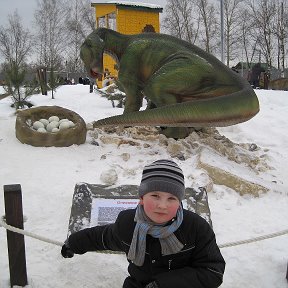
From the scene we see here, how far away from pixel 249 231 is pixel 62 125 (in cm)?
272

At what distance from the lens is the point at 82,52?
4301mm

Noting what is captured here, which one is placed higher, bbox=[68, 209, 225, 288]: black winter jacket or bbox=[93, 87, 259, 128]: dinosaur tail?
bbox=[93, 87, 259, 128]: dinosaur tail

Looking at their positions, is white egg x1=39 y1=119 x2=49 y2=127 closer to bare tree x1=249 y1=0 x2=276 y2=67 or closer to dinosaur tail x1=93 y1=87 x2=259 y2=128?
dinosaur tail x1=93 y1=87 x2=259 y2=128

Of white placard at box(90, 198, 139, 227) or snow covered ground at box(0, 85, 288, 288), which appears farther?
white placard at box(90, 198, 139, 227)

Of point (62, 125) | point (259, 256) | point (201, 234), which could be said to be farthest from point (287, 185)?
point (201, 234)

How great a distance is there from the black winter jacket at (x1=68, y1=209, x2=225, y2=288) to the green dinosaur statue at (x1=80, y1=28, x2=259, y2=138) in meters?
1.54

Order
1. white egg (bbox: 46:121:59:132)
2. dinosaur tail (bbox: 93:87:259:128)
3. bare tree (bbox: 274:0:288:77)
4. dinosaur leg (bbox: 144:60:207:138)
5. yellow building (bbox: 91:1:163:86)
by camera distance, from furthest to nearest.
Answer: bare tree (bbox: 274:0:288:77) → yellow building (bbox: 91:1:163:86) → white egg (bbox: 46:121:59:132) → dinosaur leg (bbox: 144:60:207:138) → dinosaur tail (bbox: 93:87:259:128)

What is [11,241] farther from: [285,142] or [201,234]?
[285,142]

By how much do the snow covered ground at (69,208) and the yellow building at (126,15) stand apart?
9.00 meters

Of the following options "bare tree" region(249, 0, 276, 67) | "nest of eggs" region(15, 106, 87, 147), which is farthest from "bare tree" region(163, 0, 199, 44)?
"nest of eggs" region(15, 106, 87, 147)

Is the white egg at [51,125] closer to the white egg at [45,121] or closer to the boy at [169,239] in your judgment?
the white egg at [45,121]

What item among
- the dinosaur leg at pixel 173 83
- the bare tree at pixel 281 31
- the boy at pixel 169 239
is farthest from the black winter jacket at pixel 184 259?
the bare tree at pixel 281 31

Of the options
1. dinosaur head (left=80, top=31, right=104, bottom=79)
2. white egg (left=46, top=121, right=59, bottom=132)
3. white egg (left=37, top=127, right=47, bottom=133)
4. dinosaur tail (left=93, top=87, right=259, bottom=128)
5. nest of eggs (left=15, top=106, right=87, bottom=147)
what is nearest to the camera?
dinosaur tail (left=93, top=87, right=259, bottom=128)

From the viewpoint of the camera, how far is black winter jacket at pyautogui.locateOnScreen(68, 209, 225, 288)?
1695mm
